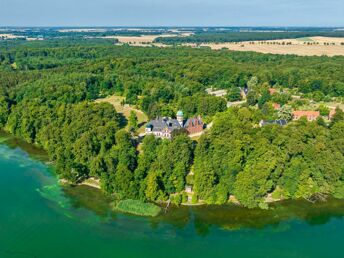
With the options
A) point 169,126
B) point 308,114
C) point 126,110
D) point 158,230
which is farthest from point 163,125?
point 308,114

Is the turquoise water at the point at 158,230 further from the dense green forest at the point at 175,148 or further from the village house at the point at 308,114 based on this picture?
the village house at the point at 308,114

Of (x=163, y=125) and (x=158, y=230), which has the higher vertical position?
(x=163, y=125)

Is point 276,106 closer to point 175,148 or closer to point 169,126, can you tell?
point 169,126


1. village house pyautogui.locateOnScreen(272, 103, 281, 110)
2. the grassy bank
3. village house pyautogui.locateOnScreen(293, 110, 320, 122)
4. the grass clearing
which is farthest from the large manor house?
village house pyautogui.locateOnScreen(272, 103, 281, 110)

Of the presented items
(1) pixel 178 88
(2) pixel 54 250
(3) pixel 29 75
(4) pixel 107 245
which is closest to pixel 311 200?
(4) pixel 107 245

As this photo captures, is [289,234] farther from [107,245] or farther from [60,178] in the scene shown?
[60,178]

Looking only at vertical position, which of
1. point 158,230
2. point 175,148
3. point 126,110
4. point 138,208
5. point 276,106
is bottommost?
point 158,230

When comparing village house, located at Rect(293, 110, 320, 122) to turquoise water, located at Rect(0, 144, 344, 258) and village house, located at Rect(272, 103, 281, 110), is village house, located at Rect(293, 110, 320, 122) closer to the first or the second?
village house, located at Rect(272, 103, 281, 110)
